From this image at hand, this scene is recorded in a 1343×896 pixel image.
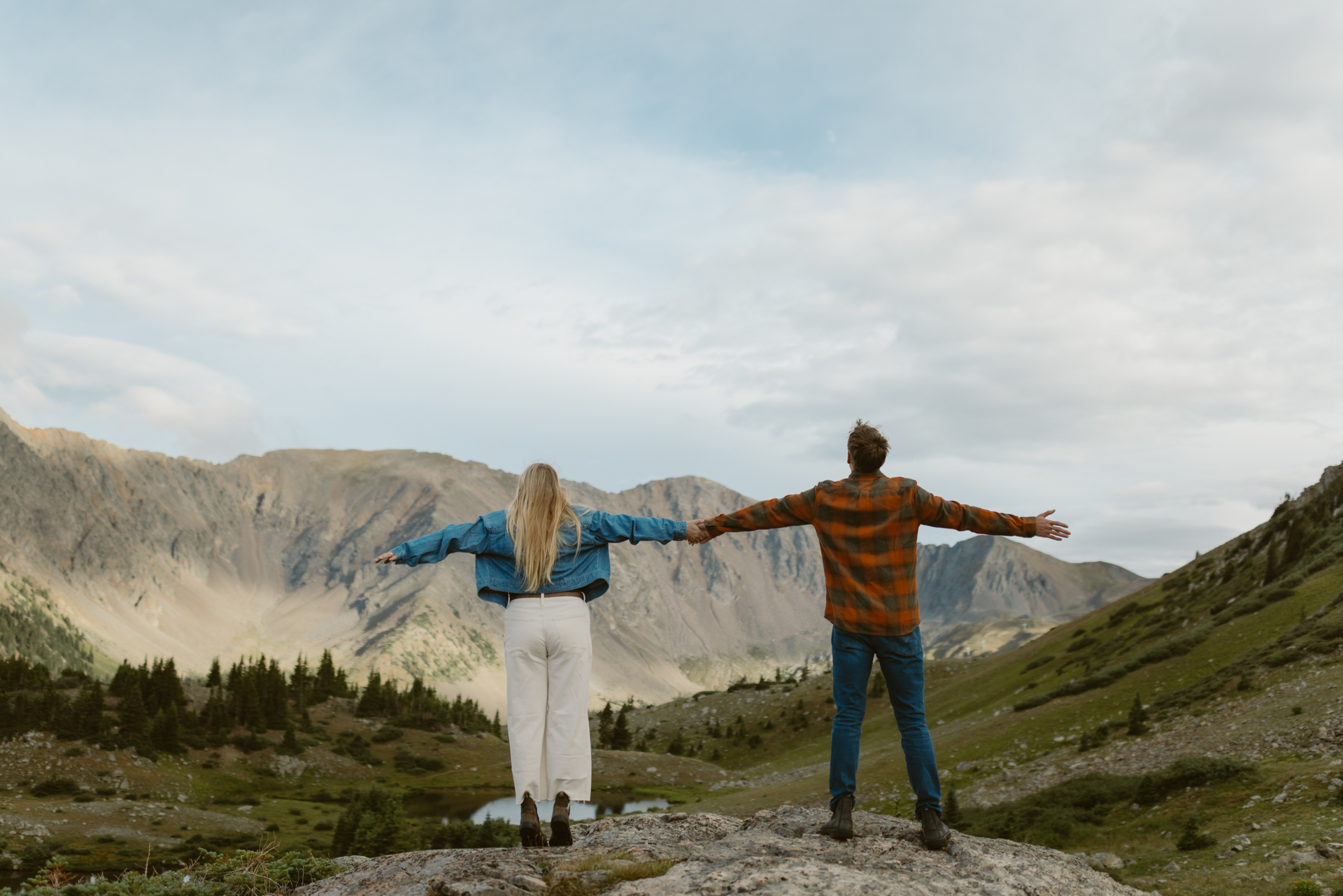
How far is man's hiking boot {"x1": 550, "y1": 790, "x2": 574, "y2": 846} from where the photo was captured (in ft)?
30.3

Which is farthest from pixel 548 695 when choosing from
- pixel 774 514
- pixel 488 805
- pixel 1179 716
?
pixel 488 805

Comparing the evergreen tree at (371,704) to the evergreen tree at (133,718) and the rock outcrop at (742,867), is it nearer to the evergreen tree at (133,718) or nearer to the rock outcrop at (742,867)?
the evergreen tree at (133,718)

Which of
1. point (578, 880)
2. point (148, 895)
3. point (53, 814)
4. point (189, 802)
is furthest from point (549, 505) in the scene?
point (189, 802)

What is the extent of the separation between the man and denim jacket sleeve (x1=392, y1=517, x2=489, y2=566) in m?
3.89

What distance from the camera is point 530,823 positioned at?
9.22 m

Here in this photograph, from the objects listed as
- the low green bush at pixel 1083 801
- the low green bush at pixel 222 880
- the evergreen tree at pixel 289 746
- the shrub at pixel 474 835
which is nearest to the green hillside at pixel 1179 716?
the low green bush at pixel 1083 801

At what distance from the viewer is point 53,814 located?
6681 cm

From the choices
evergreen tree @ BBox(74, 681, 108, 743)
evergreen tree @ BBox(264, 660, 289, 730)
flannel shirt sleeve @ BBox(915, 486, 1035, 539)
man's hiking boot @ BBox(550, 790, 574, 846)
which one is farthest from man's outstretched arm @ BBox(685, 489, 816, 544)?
evergreen tree @ BBox(264, 660, 289, 730)

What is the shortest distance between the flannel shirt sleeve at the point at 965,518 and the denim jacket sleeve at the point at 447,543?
17.3ft

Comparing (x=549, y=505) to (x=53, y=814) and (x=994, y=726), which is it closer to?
(x=994, y=726)

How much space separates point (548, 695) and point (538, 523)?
209cm

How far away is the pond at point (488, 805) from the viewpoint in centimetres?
7400

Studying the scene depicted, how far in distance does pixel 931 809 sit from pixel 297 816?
287 ft

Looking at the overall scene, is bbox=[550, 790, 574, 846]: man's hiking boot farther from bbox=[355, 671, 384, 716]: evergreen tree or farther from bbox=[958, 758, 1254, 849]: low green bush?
bbox=[355, 671, 384, 716]: evergreen tree
